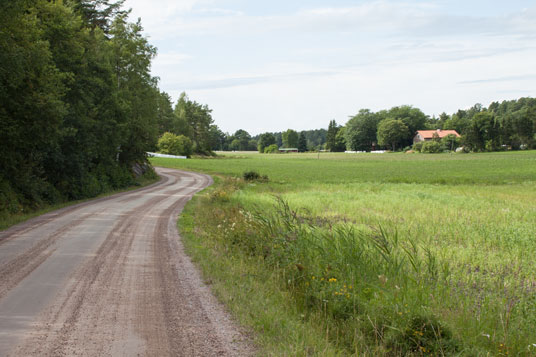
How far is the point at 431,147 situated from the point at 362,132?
1985 inches

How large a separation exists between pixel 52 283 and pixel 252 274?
3.90 metres

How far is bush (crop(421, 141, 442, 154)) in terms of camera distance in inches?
5157

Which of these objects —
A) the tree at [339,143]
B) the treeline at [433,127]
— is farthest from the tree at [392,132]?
the tree at [339,143]

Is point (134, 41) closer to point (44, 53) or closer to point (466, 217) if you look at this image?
point (44, 53)

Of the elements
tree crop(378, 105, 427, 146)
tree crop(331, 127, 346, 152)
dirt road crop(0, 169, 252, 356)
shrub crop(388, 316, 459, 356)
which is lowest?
shrub crop(388, 316, 459, 356)

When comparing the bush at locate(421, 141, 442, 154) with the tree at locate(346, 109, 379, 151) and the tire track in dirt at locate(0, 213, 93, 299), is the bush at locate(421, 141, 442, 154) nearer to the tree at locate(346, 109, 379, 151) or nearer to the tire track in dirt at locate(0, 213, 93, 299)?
the tree at locate(346, 109, 379, 151)

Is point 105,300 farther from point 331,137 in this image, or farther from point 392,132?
point 331,137

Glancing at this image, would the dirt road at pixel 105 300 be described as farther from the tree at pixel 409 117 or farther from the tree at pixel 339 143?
the tree at pixel 339 143

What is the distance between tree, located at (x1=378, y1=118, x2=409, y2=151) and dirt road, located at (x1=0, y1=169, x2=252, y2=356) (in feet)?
513

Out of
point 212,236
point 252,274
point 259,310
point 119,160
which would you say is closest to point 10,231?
point 212,236

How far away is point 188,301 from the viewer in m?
7.31

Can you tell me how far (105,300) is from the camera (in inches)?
281

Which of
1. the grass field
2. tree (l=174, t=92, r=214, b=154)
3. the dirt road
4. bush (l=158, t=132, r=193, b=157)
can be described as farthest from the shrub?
tree (l=174, t=92, r=214, b=154)

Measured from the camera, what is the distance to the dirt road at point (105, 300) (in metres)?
5.40
